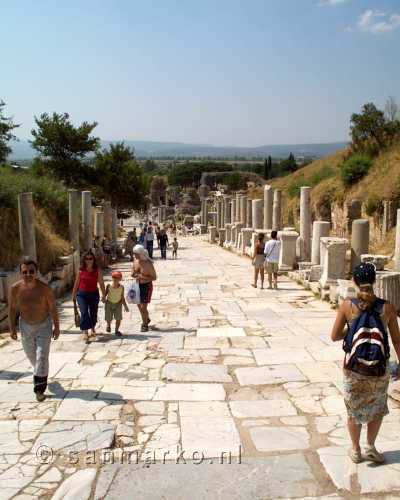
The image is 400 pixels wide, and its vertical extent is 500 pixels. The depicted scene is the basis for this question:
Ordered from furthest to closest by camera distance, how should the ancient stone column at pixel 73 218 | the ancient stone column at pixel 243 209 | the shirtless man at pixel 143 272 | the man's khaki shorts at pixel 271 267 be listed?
the ancient stone column at pixel 243 209 < the ancient stone column at pixel 73 218 < the man's khaki shorts at pixel 271 267 < the shirtless man at pixel 143 272

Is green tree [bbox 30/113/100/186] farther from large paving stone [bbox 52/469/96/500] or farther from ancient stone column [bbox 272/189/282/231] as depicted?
large paving stone [bbox 52/469/96/500]

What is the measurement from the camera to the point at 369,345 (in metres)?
3.99

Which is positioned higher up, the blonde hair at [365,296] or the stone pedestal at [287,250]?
the blonde hair at [365,296]

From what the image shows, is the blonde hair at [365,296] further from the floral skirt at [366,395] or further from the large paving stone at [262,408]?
the large paving stone at [262,408]

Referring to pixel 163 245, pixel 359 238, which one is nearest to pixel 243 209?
pixel 163 245

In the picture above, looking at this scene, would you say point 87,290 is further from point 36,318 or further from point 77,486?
point 77,486

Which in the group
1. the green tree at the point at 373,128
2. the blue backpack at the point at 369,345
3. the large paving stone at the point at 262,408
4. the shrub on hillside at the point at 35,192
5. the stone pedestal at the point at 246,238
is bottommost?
the large paving stone at the point at 262,408

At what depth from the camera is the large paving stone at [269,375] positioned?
6262mm

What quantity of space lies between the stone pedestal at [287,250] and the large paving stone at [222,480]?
39.2ft

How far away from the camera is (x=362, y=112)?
36781 millimetres

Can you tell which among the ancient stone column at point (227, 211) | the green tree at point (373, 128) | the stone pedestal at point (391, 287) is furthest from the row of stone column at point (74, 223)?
the green tree at point (373, 128)

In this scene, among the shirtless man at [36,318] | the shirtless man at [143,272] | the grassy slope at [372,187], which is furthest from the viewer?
the grassy slope at [372,187]

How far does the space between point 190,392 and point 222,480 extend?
1.87 m

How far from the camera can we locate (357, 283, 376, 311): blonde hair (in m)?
4.06
